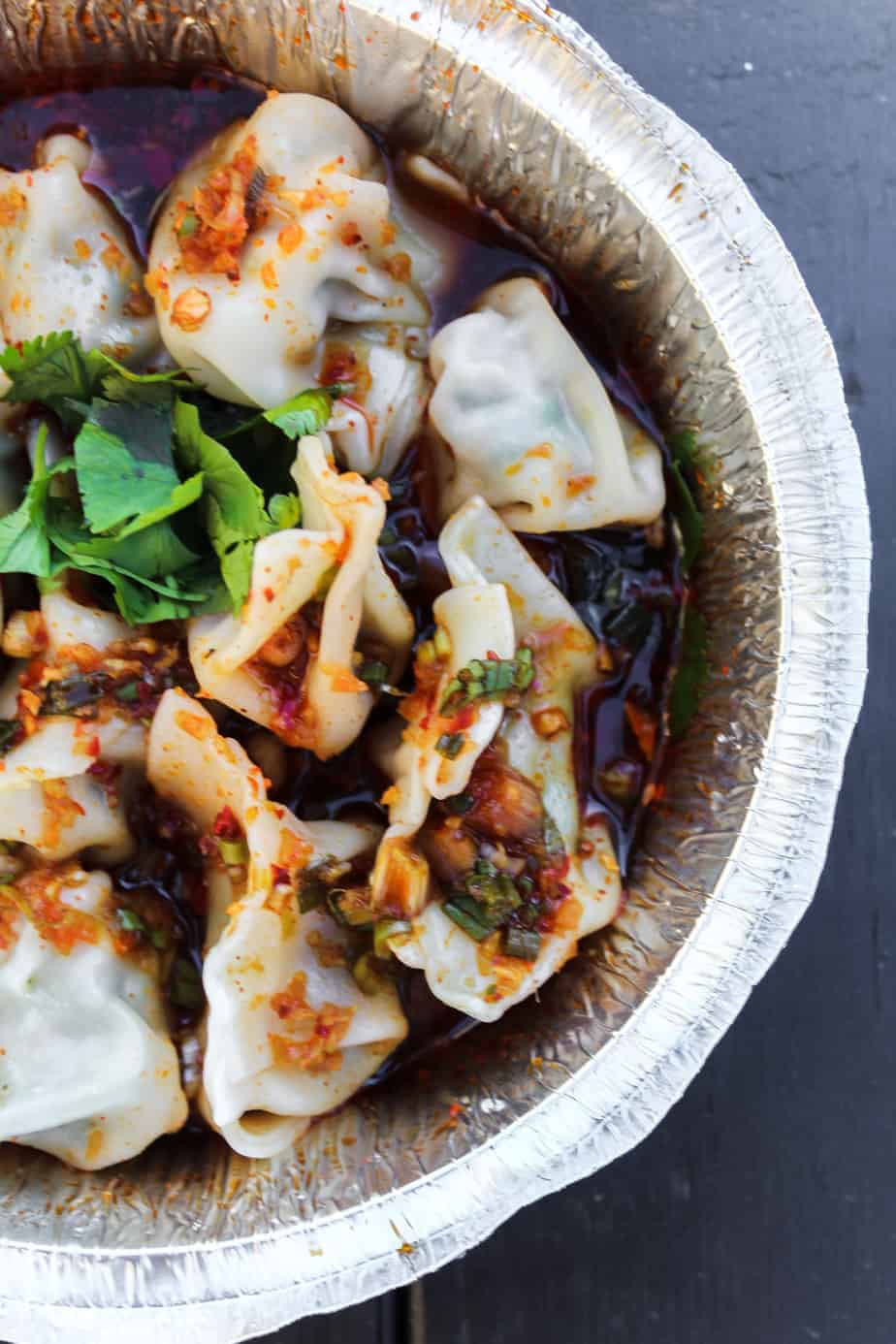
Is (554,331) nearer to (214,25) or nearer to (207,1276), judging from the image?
(214,25)

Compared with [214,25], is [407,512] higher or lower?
lower

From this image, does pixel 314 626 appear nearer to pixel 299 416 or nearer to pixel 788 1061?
pixel 299 416

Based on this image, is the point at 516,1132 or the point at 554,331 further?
the point at 554,331

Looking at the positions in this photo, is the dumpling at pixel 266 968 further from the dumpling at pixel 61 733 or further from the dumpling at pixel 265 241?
the dumpling at pixel 265 241

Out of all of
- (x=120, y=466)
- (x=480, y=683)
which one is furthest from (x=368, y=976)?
(x=120, y=466)

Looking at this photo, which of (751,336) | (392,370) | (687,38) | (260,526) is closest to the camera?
(260,526)

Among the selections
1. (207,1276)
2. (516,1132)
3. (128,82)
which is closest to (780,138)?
(128,82)

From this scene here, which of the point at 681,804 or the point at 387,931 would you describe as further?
the point at 681,804
